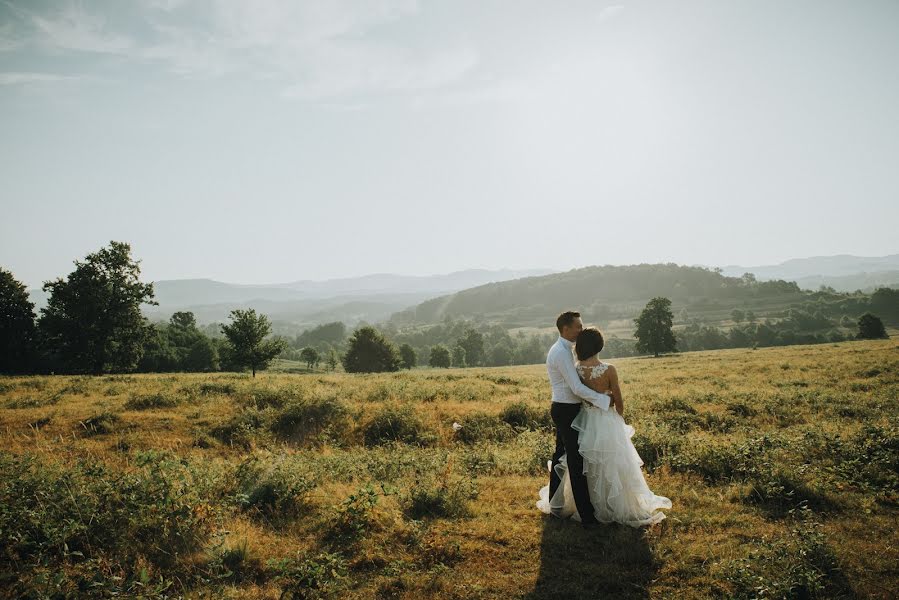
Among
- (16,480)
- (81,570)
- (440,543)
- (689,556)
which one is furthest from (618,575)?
(16,480)

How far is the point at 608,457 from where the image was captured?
7148 millimetres

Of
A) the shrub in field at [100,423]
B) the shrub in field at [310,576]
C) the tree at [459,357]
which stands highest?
the shrub in field at [100,423]

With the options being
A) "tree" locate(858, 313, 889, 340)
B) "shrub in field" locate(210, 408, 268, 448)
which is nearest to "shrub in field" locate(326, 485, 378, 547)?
"shrub in field" locate(210, 408, 268, 448)

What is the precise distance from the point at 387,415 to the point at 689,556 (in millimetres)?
10783

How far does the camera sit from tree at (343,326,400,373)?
213 feet

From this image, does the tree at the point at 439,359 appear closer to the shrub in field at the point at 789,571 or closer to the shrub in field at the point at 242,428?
the shrub in field at the point at 242,428

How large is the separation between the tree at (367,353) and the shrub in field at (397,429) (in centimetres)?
5035

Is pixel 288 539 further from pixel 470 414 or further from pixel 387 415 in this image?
pixel 470 414

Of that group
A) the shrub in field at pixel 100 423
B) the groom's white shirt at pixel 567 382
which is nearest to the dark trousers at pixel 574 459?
the groom's white shirt at pixel 567 382

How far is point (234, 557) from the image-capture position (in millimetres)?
6098

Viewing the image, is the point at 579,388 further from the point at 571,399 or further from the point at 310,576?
the point at 310,576

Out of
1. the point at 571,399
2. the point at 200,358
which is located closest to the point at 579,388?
the point at 571,399

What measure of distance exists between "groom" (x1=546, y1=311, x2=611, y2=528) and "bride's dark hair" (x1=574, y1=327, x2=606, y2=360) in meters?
0.13

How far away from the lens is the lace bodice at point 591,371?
7.33 metres
